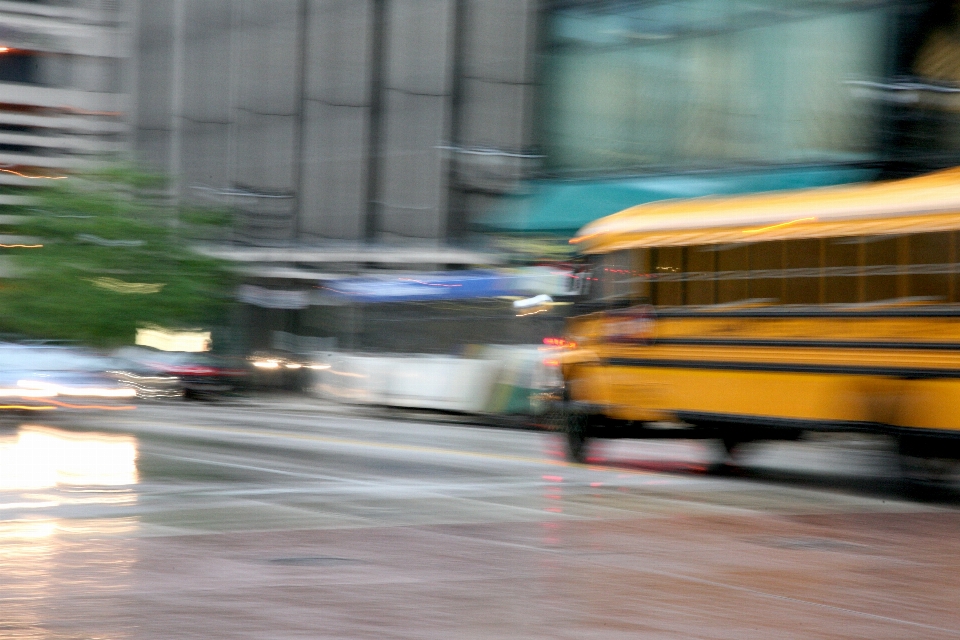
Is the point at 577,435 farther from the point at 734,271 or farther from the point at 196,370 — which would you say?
the point at 196,370

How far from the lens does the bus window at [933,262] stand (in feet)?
44.3

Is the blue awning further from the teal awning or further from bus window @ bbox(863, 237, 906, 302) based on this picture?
bus window @ bbox(863, 237, 906, 302)

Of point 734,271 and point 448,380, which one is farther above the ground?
point 734,271

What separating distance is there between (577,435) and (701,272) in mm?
2940

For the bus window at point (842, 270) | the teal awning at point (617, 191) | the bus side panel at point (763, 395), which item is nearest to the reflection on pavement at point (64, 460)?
the bus side panel at point (763, 395)

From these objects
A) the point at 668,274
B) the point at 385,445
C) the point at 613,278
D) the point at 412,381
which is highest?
the point at 668,274

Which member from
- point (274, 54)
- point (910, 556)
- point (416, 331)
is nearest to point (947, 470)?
point (910, 556)

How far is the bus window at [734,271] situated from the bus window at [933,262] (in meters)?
2.04

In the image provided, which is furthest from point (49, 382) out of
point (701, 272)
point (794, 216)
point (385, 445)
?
point (794, 216)

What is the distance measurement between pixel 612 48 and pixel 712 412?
20831mm

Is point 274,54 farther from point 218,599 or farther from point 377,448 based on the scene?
point 218,599

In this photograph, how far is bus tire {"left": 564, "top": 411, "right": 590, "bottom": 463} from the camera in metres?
18.0

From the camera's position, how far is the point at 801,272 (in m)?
15.0

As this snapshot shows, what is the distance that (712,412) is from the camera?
626 inches
